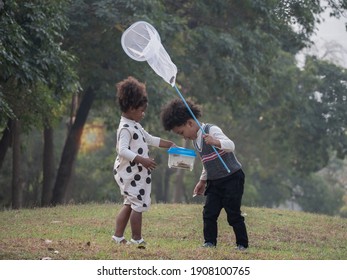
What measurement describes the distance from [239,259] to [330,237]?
4.38m

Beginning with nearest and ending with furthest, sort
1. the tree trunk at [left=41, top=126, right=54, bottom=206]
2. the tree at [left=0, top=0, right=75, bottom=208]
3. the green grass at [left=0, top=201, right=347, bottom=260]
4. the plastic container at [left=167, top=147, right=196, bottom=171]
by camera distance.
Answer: the green grass at [left=0, top=201, right=347, bottom=260]
the plastic container at [left=167, top=147, right=196, bottom=171]
the tree at [left=0, top=0, right=75, bottom=208]
the tree trunk at [left=41, top=126, right=54, bottom=206]

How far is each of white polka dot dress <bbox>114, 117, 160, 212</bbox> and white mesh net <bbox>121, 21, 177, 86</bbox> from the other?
68cm

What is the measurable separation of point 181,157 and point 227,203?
0.74 metres

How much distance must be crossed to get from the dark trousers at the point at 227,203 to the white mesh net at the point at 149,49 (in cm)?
122

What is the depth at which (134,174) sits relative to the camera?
8.51 metres

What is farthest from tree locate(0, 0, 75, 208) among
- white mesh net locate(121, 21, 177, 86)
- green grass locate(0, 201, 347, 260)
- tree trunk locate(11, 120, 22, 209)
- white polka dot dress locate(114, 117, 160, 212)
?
white polka dot dress locate(114, 117, 160, 212)

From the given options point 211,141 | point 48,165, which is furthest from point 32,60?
point 48,165

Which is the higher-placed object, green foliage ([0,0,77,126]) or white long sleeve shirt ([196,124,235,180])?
green foliage ([0,0,77,126])

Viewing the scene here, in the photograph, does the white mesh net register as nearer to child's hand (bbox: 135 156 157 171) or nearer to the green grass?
child's hand (bbox: 135 156 157 171)

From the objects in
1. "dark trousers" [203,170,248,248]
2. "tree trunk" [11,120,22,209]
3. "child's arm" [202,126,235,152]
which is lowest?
"tree trunk" [11,120,22,209]

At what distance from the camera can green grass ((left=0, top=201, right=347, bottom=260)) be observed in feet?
25.8

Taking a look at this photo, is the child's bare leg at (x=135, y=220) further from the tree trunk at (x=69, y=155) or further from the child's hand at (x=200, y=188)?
the tree trunk at (x=69, y=155)

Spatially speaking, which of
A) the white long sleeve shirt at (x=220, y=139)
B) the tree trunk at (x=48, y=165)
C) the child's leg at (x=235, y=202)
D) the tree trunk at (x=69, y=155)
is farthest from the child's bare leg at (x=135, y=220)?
the tree trunk at (x=48, y=165)

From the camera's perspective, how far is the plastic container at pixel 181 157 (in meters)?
8.20
